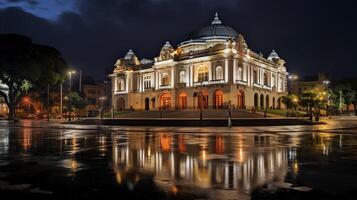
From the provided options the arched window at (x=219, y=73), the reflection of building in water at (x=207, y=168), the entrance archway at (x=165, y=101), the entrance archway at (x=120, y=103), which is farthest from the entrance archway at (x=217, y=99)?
the reflection of building in water at (x=207, y=168)

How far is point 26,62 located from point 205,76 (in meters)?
35.3

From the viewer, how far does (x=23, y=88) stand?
2527 inches

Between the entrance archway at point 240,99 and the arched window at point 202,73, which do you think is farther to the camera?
the arched window at point 202,73

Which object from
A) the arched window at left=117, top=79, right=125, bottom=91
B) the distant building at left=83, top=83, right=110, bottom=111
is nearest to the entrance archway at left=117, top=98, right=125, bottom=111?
the arched window at left=117, top=79, right=125, bottom=91

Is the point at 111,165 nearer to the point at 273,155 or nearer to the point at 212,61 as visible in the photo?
the point at 273,155

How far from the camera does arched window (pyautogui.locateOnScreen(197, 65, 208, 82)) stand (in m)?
70.3

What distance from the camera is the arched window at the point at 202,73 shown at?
231 feet

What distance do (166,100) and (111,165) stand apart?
2726 inches

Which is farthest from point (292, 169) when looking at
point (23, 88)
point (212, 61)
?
point (23, 88)

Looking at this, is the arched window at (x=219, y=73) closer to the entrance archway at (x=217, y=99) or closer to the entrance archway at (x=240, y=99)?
the entrance archway at (x=217, y=99)

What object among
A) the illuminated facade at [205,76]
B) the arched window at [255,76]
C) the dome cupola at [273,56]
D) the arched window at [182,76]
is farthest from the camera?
the dome cupola at [273,56]

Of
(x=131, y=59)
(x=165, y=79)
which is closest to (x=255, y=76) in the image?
(x=165, y=79)

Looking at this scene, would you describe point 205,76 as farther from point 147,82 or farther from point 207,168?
point 207,168

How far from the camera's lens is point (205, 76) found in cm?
7050
